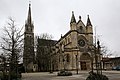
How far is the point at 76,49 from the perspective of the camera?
67500 mm

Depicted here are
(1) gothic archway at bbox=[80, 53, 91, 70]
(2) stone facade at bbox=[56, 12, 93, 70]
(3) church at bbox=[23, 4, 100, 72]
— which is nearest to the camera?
(3) church at bbox=[23, 4, 100, 72]

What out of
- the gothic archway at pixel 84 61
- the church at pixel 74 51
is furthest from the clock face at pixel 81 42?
the gothic archway at pixel 84 61

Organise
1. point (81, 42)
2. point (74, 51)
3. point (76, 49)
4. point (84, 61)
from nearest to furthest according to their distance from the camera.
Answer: point (76, 49) < point (74, 51) < point (84, 61) < point (81, 42)

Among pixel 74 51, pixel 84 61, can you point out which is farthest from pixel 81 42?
pixel 84 61

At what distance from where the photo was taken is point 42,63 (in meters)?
68.9

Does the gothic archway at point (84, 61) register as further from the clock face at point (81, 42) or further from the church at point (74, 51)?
the clock face at point (81, 42)

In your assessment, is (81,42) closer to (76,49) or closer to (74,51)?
(76,49)

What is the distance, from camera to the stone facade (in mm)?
67062

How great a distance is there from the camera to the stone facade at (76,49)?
6706 cm

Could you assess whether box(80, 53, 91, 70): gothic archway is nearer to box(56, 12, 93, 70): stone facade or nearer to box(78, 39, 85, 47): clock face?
box(56, 12, 93, 70): stone facade

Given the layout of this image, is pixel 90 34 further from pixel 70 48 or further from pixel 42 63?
pixel 42 63

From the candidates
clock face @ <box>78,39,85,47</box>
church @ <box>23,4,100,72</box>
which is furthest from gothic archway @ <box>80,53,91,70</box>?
clock face @ <box>78,39,85,47</box>

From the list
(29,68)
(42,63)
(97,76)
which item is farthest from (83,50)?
(97,76)

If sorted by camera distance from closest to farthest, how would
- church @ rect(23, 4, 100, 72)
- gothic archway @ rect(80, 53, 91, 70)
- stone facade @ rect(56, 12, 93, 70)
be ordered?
church @ rect(23, 4, 100, 72)
stone facade @ rect(56, 12, 93, 70)
gothic archway @ rect(80, 53, 91, 70)
